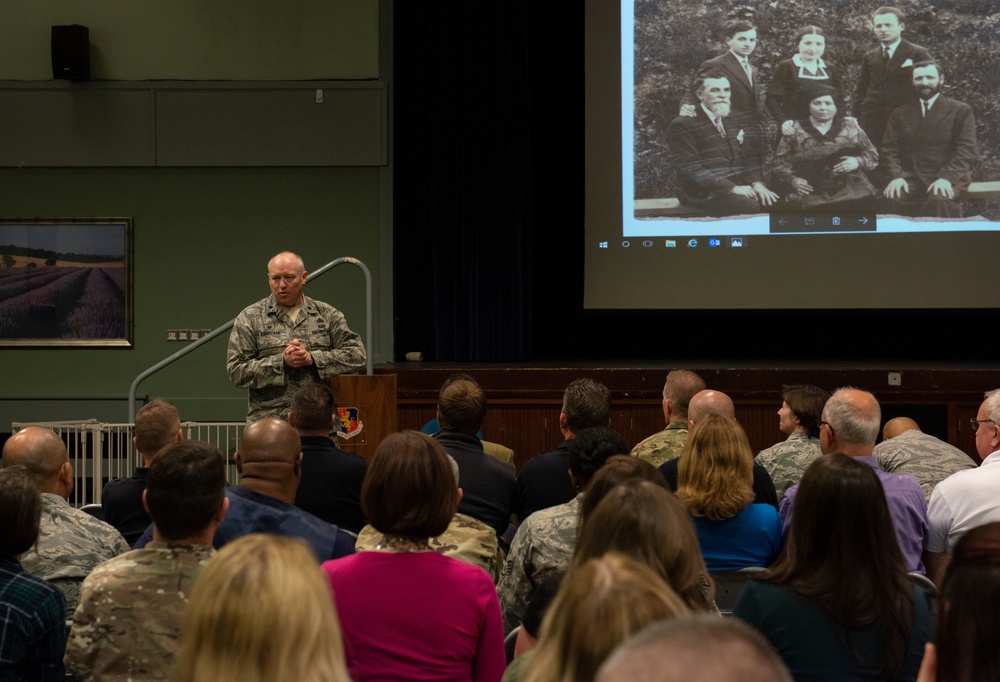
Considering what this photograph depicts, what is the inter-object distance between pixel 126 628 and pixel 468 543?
0.93 m

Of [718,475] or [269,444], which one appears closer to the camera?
[269,444]

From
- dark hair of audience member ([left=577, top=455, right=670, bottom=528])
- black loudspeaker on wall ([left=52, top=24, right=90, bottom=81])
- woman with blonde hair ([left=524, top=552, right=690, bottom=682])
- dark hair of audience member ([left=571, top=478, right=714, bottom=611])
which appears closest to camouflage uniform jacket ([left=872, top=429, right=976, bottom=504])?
dark hair of audience member ([left=577, top=455, right=670, bottom=528])

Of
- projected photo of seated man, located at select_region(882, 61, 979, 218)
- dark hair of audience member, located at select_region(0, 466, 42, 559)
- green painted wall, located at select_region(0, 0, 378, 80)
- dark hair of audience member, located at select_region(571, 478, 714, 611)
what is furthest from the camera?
green painted wall, located at select_region(0, 0, 378, 80)

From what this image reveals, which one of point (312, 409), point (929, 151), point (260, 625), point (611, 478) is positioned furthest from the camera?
point (929, 151)

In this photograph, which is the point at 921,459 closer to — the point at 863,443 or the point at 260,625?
the point at 863,443

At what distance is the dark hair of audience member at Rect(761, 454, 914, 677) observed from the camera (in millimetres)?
2039

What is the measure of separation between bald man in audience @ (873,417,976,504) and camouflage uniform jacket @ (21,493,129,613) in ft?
8.69

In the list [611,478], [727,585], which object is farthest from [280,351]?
[611,478]

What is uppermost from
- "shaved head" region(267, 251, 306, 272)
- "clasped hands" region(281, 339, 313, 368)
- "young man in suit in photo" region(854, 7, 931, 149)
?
"young man in suit in photo" region(854, 7, 931, 149)

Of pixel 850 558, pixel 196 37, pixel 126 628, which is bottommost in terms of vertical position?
pixel 126 628

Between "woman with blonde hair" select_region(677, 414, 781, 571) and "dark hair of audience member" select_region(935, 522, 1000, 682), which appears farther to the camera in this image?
"woman with blonde hair" select_region(677, 414, 781, 571)

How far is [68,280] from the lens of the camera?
8.03 m

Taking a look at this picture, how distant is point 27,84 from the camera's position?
7.95 metres

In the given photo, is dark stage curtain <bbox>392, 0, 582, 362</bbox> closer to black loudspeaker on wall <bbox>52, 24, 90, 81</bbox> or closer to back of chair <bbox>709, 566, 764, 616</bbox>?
black loudspeaker on wall <bbox>52, 24, 90, 81</bbox>
